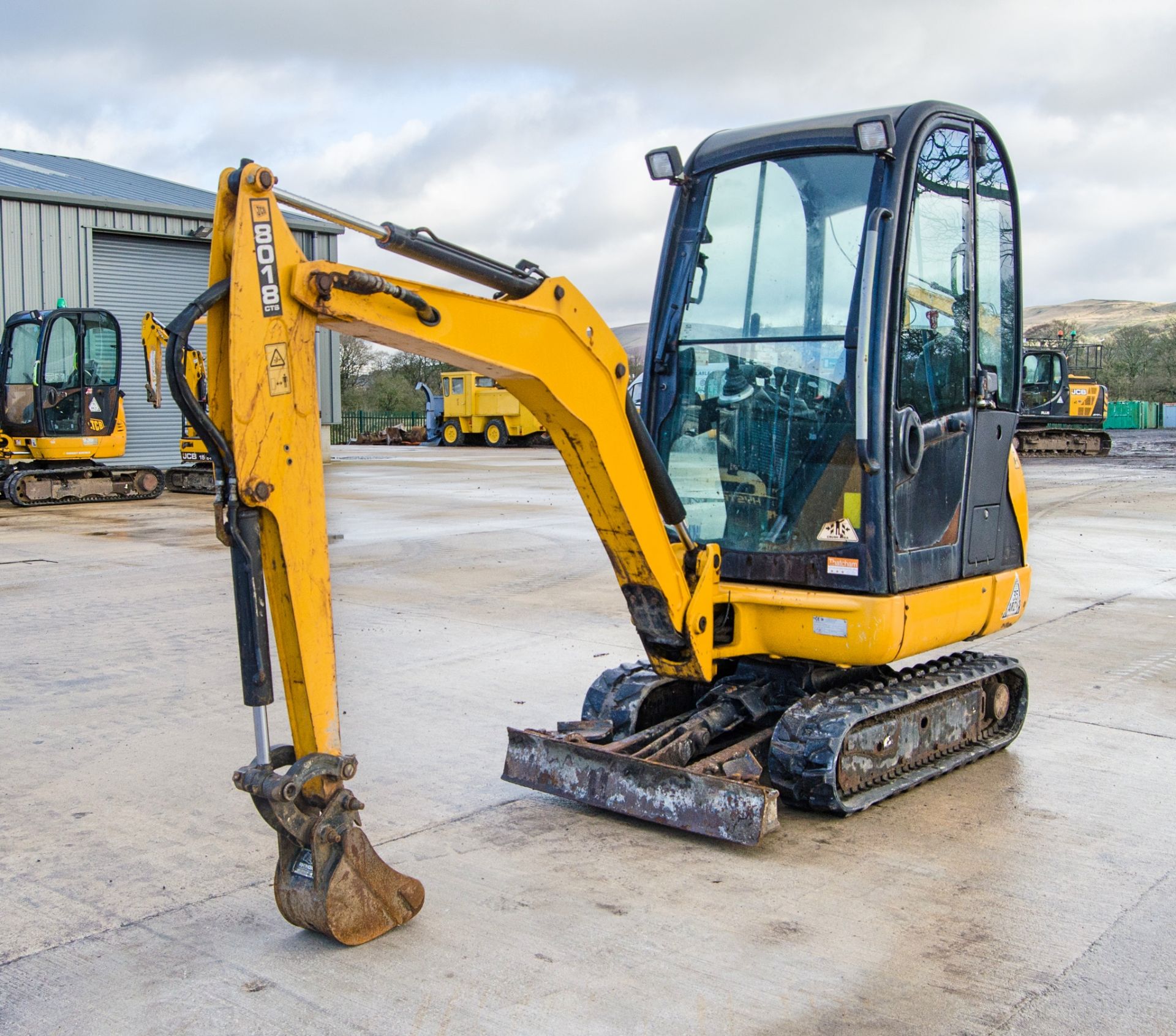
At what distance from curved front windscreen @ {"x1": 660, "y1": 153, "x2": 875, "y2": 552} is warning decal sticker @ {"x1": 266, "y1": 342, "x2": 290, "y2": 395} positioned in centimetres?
223

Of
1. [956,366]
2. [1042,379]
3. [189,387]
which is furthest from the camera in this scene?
[1042,379]

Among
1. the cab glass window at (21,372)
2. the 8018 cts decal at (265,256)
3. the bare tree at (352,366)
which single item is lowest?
the 8018 cts decal at (265,256)

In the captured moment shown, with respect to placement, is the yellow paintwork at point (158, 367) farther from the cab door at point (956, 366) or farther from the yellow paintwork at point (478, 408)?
the yellow paintwork at point (478, 408)

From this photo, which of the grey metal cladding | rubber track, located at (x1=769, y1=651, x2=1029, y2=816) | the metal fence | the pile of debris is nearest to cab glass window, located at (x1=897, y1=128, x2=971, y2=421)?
rubber track, located at (x1=769, y1=651, x2=1029, y2=816)

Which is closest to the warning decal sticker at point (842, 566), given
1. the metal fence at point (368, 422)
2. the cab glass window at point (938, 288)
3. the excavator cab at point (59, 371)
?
the cab glass window at point (938, 288)

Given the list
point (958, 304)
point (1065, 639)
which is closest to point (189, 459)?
point (1065, 639)

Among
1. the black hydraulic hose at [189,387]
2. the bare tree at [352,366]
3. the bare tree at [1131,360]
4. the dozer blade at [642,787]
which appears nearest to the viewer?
the black hydraulic hose at [189,387]

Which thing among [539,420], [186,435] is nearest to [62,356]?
[186,435]

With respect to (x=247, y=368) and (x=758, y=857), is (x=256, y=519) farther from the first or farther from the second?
(x=758, y=857)

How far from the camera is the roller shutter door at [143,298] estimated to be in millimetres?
26797

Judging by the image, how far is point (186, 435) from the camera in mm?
23453

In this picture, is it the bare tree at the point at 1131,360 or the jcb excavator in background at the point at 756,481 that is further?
the bare tree at the point at 1131,360

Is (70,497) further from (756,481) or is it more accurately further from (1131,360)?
(1131,360)

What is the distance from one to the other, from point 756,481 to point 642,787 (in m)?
1.36
